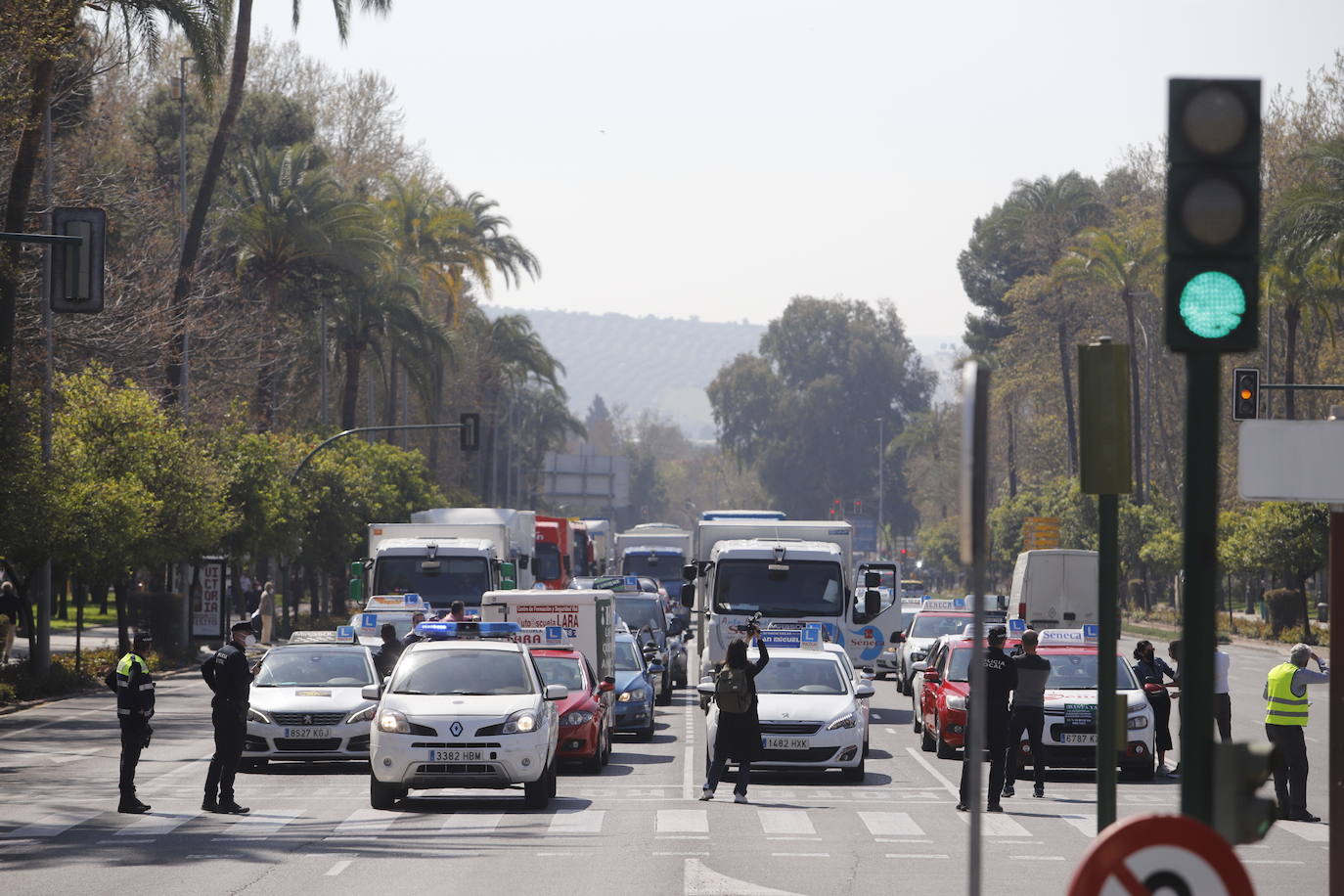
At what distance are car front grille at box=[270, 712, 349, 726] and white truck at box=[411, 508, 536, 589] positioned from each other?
1712 cm

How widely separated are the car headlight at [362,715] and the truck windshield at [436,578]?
46.3 feet

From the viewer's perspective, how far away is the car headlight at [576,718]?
856 inches

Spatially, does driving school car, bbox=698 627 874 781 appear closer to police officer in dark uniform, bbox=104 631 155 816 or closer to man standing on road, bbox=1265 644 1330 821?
man standing on road, bbox=1265 644 1330 821

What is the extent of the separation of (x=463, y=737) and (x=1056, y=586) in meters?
22.1

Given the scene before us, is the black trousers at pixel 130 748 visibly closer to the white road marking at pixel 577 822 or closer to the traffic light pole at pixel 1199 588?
the white road marking at pixel 577 822

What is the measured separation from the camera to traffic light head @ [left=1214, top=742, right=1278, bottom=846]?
21.5ft

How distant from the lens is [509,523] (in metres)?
42.2

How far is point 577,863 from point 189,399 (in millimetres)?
36064

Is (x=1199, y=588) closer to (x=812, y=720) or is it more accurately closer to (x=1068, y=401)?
(x=812, y=720)

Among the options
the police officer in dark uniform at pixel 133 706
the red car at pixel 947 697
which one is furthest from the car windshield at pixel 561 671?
the police officer in dark uniform at pixel 133 706

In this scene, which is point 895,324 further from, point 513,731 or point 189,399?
point 513,731

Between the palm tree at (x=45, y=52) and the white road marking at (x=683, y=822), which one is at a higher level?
the palm tree at (x=45, y=52)

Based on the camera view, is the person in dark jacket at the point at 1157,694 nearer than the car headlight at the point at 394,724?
No

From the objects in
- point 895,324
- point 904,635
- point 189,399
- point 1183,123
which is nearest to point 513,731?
point 1183,123
